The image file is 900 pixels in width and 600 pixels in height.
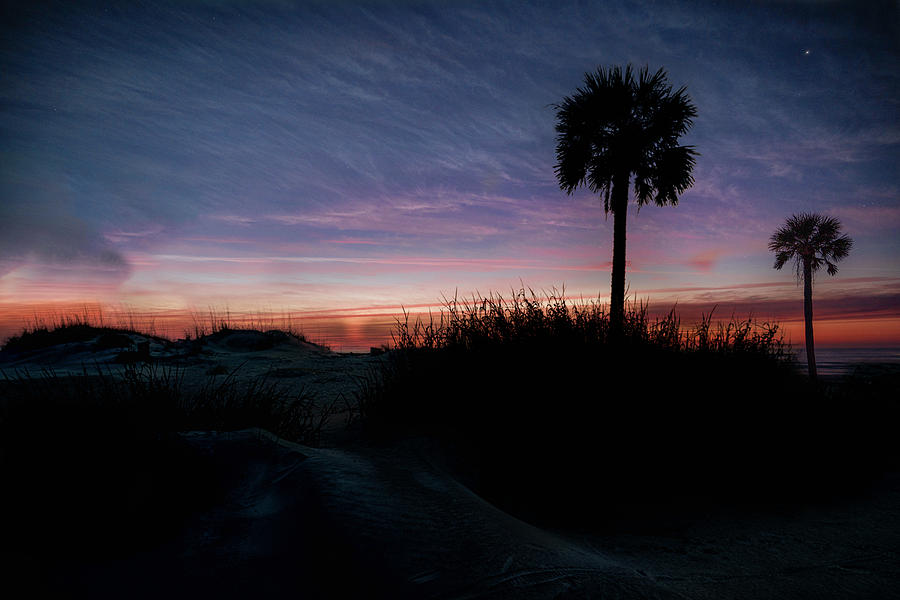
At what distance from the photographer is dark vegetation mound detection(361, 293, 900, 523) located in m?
3.38

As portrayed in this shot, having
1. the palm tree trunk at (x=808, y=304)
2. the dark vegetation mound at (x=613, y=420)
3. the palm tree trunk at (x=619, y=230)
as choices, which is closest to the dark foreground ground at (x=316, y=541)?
the dark vegetation mound at (x=613, y=420)

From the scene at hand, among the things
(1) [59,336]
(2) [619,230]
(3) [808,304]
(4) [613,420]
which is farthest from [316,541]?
(3) [808,304]

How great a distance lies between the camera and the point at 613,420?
362 centimetres

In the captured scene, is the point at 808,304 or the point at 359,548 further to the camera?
the point at 808,304

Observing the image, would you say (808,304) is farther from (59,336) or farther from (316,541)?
(59,336)

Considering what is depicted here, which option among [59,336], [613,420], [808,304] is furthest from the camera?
[808,304]

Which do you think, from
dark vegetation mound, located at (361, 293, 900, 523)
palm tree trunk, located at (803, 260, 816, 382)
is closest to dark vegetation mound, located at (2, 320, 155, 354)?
dark vegetation mound, located at (361, 293, 900, 523)

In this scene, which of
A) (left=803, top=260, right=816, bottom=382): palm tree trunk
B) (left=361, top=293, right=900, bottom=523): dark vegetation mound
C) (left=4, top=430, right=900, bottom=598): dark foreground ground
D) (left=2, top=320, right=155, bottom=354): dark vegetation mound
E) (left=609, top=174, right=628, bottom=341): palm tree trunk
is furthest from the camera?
(left=803, top=260, right=816, bottom=382): palm tree trunk

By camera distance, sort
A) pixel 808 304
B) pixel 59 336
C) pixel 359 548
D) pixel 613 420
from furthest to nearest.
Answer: pixel 808 304 < pixel 59 336 < pixel 613 420 < pixel 359 548

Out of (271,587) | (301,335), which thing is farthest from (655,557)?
(301,335)

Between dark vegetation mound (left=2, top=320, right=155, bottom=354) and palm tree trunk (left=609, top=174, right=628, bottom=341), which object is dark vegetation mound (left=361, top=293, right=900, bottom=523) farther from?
dark vegetation mound (left=2, top=320, right=155, bottom=354)

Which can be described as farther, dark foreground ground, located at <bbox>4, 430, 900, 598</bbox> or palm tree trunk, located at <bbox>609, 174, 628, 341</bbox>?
palm tree trunk, located at <bbox>609, 174, 628, 341</bbox>

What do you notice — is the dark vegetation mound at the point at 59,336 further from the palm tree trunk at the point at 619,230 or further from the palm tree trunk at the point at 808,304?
the palm tree trunk at the point at 808,304

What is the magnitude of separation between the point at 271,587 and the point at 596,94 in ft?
60.6
